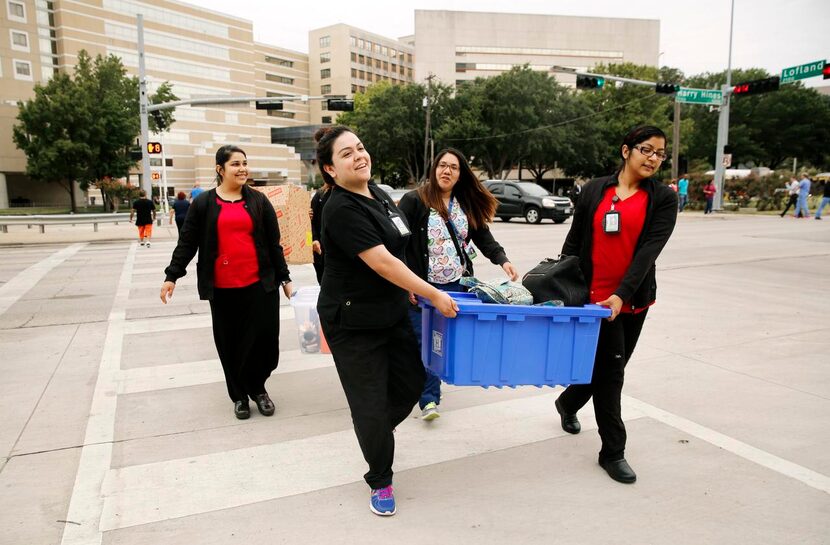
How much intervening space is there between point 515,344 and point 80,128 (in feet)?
161

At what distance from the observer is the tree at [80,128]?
43.0 m

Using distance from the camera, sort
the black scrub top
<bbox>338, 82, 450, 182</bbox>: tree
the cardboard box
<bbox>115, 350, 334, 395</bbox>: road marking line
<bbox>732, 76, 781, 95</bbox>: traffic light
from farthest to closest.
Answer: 1. <bbox>338, 82, 450, 182</bbox>: tree
2. <bbox>732, 76, 781, 95</bbox>: traffic light
3. the cardboard box
4. <bbox>115, 350, 334, 395</bbox>: road marking line
5. the black scrub top

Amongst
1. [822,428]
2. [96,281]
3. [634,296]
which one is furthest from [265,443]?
[96,281]

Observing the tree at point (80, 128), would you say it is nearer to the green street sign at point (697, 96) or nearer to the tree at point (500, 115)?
the tree at point (500, 115)

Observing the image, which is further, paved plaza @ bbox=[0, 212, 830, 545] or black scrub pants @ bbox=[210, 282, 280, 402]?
black scrub pants @ bbox=[210, 282, 280, 402]

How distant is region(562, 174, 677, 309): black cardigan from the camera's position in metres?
3.13

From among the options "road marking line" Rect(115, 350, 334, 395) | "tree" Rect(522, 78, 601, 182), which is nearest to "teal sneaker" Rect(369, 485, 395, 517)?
"road marking line" Rect(115, 350, 334, 395)

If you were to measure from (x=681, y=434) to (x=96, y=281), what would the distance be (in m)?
10.0

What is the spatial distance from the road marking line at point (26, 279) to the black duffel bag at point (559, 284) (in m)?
7.93

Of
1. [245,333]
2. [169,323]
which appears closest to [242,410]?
[245,333]

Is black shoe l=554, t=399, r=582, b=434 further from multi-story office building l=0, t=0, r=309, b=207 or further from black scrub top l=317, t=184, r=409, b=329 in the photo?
multi-story office building l=0, t=0, r=309, b=207

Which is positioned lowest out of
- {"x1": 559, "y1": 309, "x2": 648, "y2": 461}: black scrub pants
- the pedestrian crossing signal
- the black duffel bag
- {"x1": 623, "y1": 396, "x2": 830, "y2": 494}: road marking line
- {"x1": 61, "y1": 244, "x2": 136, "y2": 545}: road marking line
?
{"x1": 61, "y1": 244, "x2": 136, "y2": 545}: road marking line

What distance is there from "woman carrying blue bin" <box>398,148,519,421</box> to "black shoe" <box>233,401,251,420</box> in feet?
4.12

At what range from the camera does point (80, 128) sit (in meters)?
43.4
